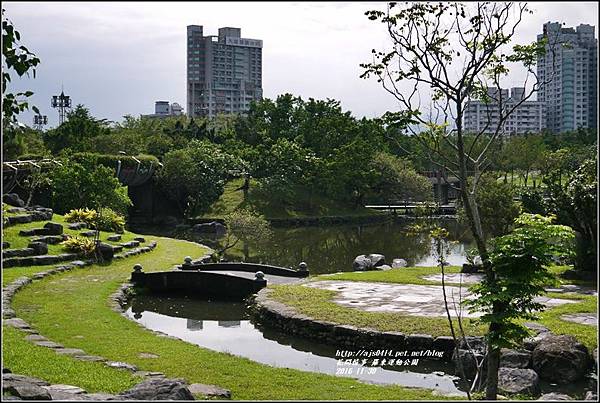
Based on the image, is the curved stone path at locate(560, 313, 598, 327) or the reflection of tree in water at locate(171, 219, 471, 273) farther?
the reflection of tree in water at locate(171, 219, 471, 273)

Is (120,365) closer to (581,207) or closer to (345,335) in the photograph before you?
(345,335)

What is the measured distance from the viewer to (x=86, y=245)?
19.5 metres

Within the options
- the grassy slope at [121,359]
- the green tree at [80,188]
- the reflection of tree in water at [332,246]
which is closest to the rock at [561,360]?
the grassy slope at [121,359]

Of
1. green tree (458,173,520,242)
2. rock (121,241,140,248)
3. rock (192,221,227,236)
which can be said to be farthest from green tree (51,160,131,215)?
green tree (458,173,520,242)

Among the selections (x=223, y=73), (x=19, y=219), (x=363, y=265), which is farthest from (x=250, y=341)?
(x=223, y=73)

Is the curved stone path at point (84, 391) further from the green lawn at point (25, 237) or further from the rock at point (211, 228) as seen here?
the rock at point (211, 228)

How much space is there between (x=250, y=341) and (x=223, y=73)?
90.4m

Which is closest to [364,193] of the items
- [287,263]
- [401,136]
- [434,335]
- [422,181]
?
[422,181]

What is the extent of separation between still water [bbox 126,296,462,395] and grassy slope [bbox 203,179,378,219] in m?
26.6

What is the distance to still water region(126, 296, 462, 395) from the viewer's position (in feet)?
32.7

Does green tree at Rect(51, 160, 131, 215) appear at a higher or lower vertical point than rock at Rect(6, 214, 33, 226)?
higher

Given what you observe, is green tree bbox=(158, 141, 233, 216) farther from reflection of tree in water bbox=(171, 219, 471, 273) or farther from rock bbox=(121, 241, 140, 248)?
rock bbox=(121, 241, 140, 248)

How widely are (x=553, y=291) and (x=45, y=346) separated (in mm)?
10229

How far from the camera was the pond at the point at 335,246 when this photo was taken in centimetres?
2672
